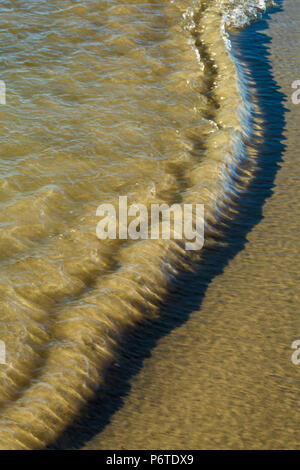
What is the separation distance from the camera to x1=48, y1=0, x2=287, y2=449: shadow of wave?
290 centimetres

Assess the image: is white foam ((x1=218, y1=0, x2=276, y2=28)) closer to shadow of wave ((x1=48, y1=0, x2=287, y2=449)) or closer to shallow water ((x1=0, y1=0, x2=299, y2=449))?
shallow water ((x1=0, y1=0, x2=299, y2=449))

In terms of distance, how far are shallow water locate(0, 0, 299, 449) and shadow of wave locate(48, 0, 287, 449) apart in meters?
0.01

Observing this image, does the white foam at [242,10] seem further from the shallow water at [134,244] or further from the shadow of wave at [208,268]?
the shadow of wave at [208,268]

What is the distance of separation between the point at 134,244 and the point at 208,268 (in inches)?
20.0

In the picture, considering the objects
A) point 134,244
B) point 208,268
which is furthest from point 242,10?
point 208,268

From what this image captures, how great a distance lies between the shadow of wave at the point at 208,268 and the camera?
2.90 meters

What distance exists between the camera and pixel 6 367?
304cm

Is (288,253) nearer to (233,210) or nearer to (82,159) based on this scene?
(233,210)

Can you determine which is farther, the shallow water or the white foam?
the white foam

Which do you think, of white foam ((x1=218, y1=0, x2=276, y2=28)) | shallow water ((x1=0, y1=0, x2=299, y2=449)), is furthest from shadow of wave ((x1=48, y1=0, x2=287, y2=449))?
white foam ((x1=218, y1=0, x2=276, y2=28))

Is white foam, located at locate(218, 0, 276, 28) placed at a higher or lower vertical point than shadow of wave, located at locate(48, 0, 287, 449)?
lower

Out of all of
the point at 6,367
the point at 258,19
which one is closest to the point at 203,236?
the point at 6,367

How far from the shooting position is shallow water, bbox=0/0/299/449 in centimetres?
295

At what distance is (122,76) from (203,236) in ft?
8.79
